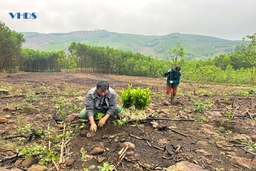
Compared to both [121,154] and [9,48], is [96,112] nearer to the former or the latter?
[121,154]

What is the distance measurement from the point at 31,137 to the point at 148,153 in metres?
2.36

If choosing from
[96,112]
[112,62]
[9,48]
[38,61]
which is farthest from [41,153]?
[38,61]

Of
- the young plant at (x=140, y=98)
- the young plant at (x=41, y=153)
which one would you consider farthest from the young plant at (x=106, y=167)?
the young plant at (x=140, y=98)

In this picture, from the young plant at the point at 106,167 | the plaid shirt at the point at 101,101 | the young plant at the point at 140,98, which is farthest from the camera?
the young plant at the point at 140,98

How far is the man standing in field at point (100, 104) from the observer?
4.41 meters

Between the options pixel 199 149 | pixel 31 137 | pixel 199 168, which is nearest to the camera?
pixel 199 168

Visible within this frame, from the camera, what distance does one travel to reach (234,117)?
6520 mm

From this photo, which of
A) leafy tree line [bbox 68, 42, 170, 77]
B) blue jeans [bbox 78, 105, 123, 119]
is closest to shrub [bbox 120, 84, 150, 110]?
blue jeans [bbox 78, 105, 123, 119]

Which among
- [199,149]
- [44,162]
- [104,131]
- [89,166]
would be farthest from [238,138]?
[44,162]

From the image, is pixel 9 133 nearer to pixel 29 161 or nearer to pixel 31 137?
pixel 31 137

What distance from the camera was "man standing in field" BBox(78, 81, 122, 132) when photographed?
441 cm

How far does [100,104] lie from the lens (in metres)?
4.83

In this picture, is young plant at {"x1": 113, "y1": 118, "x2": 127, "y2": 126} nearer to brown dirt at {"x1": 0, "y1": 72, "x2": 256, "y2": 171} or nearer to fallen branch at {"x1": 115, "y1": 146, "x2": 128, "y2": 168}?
brown dirt at {"x1": 0, "y1": 72, "x2": 256, "y2": 171}

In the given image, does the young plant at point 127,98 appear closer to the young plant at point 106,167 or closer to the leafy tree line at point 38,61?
the young plant at point 106,167
